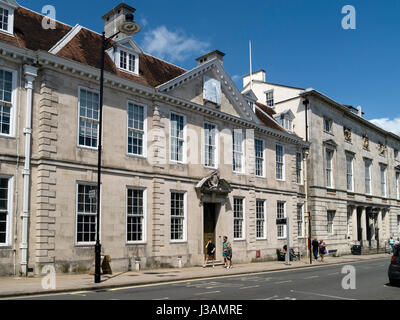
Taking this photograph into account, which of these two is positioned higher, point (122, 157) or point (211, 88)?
point (211, 88)

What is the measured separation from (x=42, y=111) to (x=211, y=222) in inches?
494

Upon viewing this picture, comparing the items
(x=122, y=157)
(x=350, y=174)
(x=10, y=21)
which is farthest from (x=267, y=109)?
(x=10, y=21)

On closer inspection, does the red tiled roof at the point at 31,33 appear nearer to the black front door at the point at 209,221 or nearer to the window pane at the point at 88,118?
the window pane at the point at 88,118

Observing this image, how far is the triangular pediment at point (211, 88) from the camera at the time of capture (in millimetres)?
24938

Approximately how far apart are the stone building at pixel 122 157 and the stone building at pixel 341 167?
20.9ft

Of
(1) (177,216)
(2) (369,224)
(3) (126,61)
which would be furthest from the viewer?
(2) (369,224)

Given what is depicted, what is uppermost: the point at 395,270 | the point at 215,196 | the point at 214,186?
the point at 214,186

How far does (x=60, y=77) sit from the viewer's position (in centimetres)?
1945

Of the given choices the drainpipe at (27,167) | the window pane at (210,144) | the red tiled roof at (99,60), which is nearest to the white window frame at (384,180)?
the window pane at (210,144)

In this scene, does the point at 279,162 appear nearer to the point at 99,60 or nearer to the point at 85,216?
the point at 99,60

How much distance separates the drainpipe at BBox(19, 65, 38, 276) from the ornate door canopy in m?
10.2

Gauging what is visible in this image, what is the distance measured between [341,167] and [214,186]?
19335mm

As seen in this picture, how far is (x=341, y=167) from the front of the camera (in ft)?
133
